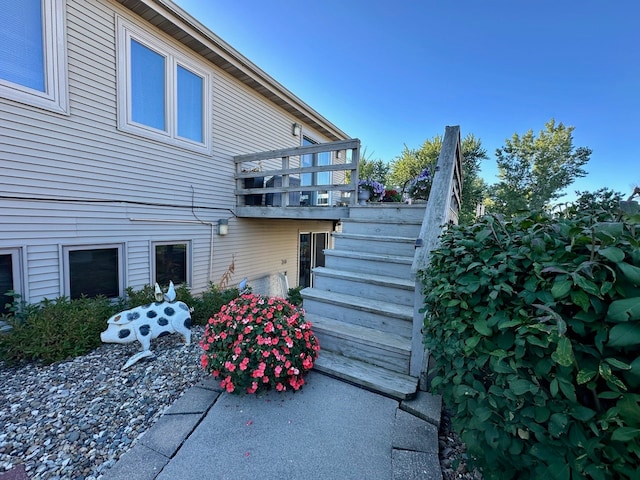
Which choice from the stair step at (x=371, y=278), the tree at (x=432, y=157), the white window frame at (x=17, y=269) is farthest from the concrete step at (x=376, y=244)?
the tree at (x=432, y=157)

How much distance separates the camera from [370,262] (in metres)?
3.00

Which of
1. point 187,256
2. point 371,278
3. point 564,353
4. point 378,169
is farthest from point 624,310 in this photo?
point 378,169

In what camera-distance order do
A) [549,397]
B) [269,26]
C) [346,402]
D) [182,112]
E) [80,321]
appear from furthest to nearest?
[269,26] → [182,112] → [80,321] → [346,402] → [549,397]

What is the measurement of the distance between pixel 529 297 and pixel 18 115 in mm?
4776

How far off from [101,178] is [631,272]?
4.94 meters

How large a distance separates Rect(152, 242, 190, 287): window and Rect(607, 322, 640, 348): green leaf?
5.04 meters

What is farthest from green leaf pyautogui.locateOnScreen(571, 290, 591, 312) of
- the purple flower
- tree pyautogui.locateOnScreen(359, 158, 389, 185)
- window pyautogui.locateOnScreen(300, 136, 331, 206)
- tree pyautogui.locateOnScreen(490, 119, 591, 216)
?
tree pyautogui.locateOnScreen(490, 119, 591, 216)

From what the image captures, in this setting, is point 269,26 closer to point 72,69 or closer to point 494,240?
point 72,69

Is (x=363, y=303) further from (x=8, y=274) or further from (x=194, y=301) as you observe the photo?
(x=8, y=274)

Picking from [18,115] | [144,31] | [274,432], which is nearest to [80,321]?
[18,115]

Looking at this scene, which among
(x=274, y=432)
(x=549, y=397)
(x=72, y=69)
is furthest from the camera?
(x=72, y=69)

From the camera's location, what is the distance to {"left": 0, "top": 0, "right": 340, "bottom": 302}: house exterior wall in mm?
3133

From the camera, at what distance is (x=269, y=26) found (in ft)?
21.9

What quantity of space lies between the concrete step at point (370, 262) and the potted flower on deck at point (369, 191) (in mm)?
1252
